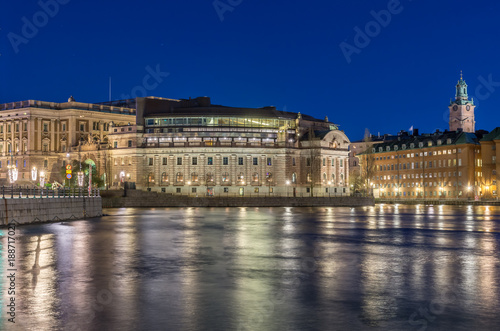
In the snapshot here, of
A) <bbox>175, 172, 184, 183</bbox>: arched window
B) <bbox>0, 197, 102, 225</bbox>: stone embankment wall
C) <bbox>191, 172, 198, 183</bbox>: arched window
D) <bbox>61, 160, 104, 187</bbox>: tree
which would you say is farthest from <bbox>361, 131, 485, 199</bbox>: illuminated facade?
<bbox>0, 197, 102, 225</bbox>: stone embankment wall

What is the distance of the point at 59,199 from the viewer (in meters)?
62.1

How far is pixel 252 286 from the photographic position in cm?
2072

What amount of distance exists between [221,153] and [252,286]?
135329 millimetres

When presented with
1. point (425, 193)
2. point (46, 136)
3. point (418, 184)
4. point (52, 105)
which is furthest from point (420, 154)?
point (52, 105)

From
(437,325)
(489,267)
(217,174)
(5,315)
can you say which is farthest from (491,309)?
(217,174)

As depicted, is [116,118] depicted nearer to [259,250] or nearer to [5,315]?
[259,250]

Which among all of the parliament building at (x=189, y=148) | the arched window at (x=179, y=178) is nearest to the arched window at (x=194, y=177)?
the parliament building at (x=189, y=148)

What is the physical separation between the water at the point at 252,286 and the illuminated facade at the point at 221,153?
11804 cm

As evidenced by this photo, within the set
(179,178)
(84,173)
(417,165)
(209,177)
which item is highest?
(417,165)

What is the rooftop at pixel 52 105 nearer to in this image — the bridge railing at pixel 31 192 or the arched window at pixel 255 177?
the arched window at pixel 255 177

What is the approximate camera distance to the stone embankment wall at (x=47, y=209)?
50125 millimetres

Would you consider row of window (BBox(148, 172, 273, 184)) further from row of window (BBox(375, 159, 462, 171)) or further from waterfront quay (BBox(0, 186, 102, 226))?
waterfront quay (BBox(0, 186, 102, 226))

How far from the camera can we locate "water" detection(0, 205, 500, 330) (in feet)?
51.1

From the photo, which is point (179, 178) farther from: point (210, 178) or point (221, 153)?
point (221, 153)
